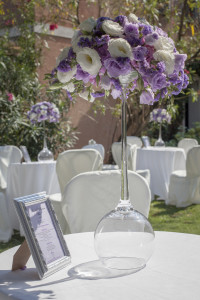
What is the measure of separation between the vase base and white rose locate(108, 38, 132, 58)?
0.69 metres

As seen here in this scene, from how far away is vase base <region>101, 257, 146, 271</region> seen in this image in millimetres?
1591

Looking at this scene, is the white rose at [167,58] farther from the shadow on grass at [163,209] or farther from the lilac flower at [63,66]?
the shadow on grass at [163,209]

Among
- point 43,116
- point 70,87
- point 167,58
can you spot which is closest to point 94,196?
point 70,87

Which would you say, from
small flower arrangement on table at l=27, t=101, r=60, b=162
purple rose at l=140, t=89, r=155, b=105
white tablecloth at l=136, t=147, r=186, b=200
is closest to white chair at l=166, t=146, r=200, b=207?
white tablecloth at l=136, t=147, r=186, b=200

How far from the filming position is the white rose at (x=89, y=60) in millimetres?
1563

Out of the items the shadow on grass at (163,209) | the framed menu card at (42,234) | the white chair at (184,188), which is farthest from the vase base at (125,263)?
the white chair at (184,188)

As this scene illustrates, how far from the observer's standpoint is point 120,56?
154cm

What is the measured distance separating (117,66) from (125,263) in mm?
668

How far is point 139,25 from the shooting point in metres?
1.62

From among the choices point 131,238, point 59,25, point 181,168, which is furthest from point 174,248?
point 59,25

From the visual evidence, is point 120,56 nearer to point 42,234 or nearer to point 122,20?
point 122,20

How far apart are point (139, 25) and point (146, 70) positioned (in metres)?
0.17

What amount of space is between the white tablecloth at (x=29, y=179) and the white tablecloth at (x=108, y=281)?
361cm

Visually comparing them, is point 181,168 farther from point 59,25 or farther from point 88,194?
point 88,194
